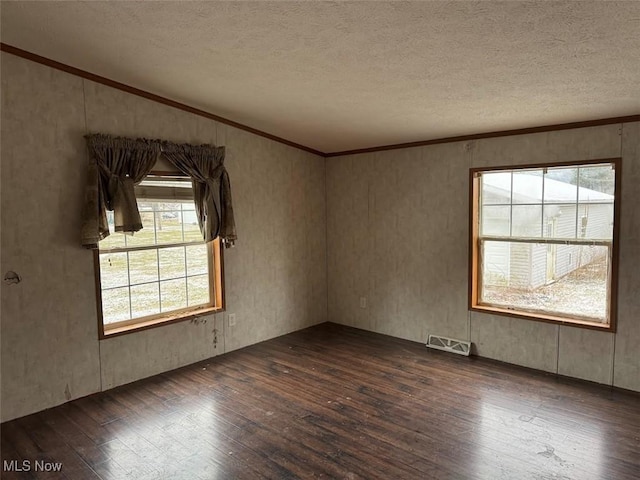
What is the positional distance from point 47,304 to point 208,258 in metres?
1.50

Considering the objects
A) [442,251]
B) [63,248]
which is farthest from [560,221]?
[63,248]

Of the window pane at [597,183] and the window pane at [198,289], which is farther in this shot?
the window pane at [198,289]

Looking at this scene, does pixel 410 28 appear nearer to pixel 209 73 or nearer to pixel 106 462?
pixel 209 73

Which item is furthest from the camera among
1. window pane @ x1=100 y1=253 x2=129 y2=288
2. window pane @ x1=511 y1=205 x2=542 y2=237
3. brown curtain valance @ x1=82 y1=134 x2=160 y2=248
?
window pane @ x1=511 y1=205 x2=542 y2=237

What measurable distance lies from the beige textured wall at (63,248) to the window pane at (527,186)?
278cm

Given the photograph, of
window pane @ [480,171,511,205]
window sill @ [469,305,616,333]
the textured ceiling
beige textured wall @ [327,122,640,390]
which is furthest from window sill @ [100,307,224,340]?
window pane @ [480,171,511,205]

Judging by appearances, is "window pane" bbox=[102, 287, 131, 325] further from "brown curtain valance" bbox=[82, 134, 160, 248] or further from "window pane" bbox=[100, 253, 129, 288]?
"brown curtain valance" bbox=[82, 134, 160, 248]

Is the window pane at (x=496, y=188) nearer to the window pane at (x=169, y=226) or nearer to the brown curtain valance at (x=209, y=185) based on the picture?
the brown curtain valance at (x=209, y=185)

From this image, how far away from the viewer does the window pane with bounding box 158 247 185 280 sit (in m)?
3.96

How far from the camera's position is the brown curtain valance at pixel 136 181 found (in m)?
3.32

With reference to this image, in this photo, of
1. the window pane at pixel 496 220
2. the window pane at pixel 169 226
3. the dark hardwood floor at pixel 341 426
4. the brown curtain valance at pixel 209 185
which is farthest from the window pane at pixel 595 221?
the window pane at pixel 169 226

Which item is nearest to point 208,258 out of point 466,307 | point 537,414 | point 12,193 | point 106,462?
point 12,193

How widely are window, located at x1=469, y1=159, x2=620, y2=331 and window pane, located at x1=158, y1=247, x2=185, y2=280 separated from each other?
2938mm

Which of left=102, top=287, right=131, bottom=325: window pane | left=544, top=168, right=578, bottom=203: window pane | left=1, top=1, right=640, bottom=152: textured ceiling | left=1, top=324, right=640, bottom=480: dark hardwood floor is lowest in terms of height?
left=1, top=324, right=640, bottom=480: dark hardwood floor
